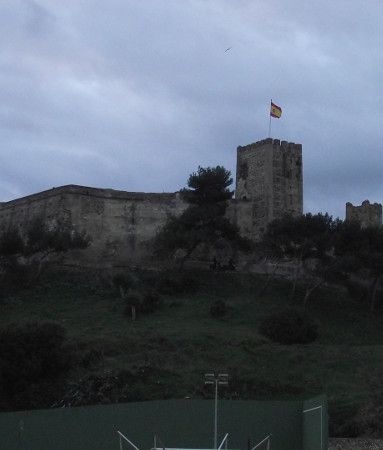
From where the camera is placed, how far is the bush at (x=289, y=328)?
35500mm

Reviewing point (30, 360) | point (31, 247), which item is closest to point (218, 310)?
point (31, 247)

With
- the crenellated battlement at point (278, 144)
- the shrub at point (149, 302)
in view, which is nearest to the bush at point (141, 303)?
the shrub at point (149, 302)

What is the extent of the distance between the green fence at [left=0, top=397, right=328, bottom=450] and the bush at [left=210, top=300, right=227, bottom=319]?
17423mm

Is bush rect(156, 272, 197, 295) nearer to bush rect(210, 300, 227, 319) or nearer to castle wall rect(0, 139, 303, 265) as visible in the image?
bush rect(210, 300, 227, 319)

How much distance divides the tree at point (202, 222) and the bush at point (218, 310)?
586 cm

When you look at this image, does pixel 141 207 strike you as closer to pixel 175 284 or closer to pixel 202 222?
pixel 202 222

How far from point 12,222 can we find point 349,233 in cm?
1987

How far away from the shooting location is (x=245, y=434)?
68.6ft

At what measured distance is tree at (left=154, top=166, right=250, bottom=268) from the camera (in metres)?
44.9

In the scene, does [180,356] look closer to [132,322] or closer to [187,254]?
[132,322]

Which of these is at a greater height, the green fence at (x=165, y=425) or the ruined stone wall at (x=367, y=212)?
the ruined stone wall at (x=367, y=212)

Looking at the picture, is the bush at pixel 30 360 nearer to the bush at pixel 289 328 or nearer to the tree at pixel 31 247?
the bush at pixel 289 328

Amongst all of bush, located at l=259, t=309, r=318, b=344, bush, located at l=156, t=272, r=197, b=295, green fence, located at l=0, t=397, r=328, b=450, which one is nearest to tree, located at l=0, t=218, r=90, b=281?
bush, located at l=156, t=272, r=197, b=295

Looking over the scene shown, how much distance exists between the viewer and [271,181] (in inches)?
2005
